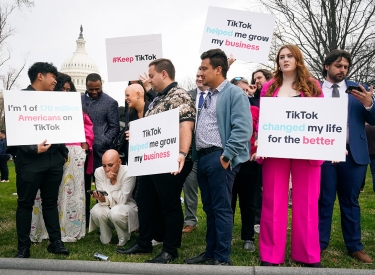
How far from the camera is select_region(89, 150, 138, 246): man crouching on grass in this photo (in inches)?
219

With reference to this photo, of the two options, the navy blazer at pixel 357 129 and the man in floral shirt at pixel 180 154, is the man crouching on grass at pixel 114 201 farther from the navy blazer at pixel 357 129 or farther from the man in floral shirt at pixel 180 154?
the navy blazer at pixel 357 129

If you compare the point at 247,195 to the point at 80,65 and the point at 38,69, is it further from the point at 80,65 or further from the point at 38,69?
the point at 80,65

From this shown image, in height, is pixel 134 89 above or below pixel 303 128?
above

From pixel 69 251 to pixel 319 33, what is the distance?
64.2 feet

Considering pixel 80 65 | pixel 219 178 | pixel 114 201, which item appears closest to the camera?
pixel 219 178

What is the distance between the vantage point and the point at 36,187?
4.92 meters

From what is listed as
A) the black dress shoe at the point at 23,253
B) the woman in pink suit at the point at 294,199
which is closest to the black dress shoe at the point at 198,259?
the woman in pink suit at the point at 294,199

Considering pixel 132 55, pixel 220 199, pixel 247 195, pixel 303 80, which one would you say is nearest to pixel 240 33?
pixel 132 55

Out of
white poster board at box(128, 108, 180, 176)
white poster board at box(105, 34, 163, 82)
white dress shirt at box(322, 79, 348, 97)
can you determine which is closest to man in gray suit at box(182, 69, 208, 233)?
white poster board at box(105, 34, 163, 82)

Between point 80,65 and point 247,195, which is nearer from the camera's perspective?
point 247,195

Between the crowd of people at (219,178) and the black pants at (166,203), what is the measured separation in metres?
0.01

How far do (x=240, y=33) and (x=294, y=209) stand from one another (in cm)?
314

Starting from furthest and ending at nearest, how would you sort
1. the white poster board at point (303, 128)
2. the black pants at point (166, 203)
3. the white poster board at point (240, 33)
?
1. the white poster board at point (240, 33)
2. the black pants at point (166, 203)
3. the white poster board at point (303, 128)

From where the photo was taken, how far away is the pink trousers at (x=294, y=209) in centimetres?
436
